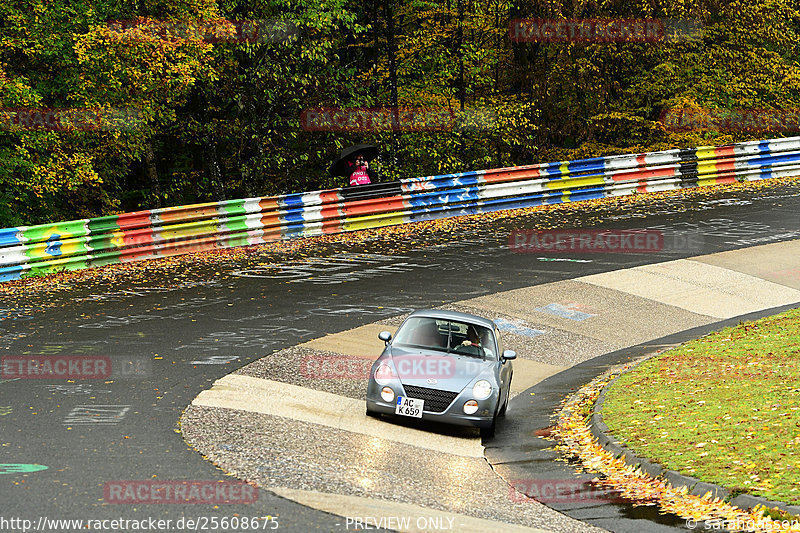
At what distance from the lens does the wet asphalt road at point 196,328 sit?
8.40 m

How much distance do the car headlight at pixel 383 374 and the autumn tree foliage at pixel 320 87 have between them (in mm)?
12648

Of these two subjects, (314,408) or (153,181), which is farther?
(153,181)

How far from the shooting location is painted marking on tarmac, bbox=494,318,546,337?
627 inches

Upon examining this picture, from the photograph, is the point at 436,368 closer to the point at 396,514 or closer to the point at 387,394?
the point at 387,394

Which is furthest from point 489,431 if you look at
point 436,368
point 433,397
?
point 436,368

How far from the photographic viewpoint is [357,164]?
964 inches

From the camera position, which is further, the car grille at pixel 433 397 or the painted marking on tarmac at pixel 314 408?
the car grille at pixel 433 397

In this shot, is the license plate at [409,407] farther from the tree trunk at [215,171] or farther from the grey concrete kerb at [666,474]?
the tree trunk at [215,171]

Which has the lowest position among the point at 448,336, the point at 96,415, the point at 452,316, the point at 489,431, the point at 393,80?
the point at 489,431

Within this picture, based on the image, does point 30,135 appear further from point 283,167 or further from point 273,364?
point 273,364

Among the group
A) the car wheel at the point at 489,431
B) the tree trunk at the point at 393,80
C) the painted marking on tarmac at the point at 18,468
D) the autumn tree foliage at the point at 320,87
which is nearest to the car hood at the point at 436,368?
the car wheel at the point at 489,431

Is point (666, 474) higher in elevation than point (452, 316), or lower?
lower

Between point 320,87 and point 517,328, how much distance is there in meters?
13.6

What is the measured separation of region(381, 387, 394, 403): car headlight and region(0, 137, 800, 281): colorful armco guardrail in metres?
10.2
